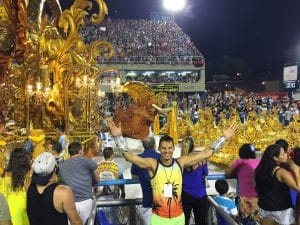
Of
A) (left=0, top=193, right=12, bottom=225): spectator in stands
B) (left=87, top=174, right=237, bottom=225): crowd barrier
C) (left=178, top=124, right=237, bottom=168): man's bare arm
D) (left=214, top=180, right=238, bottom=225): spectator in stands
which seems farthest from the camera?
(left=87, top=174, right=237, bottom=225): crowd barrier

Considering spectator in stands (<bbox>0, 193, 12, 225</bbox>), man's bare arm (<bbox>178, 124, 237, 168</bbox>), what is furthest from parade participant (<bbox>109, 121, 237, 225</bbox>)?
spectator in stands (<bbox>0, 193, 12, 225</bbox>)

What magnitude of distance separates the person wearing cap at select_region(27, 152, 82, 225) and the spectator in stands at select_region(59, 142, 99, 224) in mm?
1301

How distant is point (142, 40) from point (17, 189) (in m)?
52.3

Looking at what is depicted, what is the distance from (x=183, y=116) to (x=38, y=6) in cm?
939

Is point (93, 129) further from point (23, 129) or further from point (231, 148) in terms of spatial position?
point (231, 148)

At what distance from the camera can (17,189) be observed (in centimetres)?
360

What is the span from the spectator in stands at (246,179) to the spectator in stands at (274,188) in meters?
0.54

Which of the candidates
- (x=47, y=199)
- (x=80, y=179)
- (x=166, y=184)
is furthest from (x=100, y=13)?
(x=47, y=199)

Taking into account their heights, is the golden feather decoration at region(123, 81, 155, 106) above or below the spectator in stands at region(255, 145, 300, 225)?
above

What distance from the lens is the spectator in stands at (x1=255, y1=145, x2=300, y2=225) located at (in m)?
4.06

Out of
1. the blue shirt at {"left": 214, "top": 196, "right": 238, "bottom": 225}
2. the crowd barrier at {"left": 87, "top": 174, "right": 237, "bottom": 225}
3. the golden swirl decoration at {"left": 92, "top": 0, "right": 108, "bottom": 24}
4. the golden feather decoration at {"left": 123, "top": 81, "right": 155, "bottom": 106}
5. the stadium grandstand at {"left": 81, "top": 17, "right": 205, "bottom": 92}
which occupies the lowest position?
the crowd barrier at {"left": 87, "top": 174, "right": 237, "bottom": 225}

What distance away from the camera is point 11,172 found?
3.65 m

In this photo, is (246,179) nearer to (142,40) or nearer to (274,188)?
(274,188)

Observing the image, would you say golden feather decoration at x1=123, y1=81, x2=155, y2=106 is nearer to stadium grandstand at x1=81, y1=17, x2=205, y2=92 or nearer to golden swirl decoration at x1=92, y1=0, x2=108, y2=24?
golden swirl decoration at x1=92, y1=0, x2=108, y2=24
